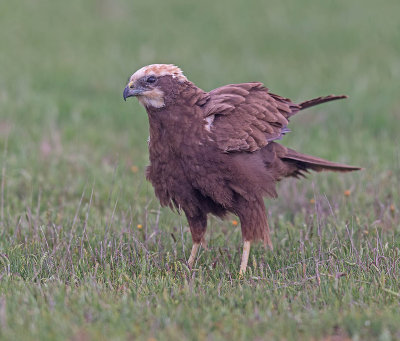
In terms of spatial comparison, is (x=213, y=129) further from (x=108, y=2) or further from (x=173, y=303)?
(x=108, y=2)

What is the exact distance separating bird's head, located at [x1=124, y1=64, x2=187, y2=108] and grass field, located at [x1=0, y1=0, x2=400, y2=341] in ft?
3.28

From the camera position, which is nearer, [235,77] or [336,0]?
[235,77]

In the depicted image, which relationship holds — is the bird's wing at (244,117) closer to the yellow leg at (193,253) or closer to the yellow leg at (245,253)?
the yellow leg at (245,253)

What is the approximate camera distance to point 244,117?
5.27 metres

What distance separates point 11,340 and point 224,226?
10.1 ft

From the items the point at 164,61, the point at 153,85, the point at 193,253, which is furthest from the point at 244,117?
the point at 164,61

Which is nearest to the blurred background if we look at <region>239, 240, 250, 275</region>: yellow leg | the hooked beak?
the hooked beak

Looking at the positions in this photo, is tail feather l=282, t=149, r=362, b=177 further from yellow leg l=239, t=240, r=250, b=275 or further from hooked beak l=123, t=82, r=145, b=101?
hooked beak l=123, t=82, r=145, b=101

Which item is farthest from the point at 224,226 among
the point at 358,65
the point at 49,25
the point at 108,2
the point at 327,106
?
the point at 108,2

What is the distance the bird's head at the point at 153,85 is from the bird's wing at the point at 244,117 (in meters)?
0.32

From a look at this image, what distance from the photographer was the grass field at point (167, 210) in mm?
3965

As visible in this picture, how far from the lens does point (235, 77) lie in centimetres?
1153

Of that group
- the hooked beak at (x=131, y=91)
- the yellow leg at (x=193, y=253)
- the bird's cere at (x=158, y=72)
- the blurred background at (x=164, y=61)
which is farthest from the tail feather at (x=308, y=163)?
the blurred background at (x=164, y=61)

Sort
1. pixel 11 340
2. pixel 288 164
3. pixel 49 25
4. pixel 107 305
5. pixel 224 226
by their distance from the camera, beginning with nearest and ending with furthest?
pixel 11 340 < pixel 107 305 < pixel 288 164 < pixel 224 226 < pixel 49 25
